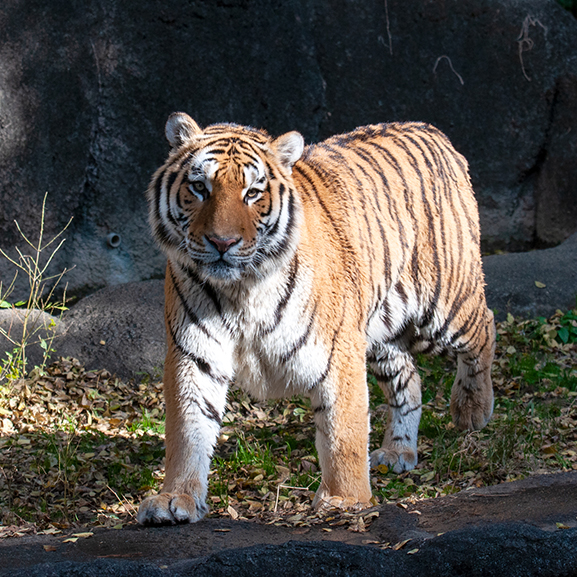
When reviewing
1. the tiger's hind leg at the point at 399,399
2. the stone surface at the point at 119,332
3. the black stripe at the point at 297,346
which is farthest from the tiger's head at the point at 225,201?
the stone surface at the point at 119,332

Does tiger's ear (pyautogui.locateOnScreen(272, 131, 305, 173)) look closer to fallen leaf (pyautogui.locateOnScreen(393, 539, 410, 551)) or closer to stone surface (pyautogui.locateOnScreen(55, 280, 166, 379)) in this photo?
fallen leaf (pyautogui.locateOnScreen(393, 539, 410, 551))

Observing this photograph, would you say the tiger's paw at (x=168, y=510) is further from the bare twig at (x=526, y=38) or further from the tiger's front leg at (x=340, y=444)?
the bare twig at (x=526, y=38)

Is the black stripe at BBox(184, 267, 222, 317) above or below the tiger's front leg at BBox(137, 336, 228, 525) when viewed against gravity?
above

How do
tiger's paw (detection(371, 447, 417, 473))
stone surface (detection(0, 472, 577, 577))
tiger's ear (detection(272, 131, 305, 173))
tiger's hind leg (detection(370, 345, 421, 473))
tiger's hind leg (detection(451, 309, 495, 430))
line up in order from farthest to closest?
1. tiger's hind leg (detection(451, 309, 495, 430))
2. tiger's hind leg (detection(370, 345, 421, 473))
3. tiger's paw (detection(371, 447, 417, 473))
4. tiger's ear (detection(272, 131, 305, 173))
5. stone surface (detection(0, 472, 577, 577))

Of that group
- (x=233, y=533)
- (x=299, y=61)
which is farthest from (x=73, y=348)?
(x=299, y=61)

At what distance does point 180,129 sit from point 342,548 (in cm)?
158

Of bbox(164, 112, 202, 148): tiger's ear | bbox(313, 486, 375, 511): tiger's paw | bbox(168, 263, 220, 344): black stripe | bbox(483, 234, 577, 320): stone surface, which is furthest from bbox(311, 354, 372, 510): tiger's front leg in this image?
bbox(483, 234, 577, 320): stone surface

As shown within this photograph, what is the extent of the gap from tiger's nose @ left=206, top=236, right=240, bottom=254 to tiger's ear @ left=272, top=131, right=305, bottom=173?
20.2 inches

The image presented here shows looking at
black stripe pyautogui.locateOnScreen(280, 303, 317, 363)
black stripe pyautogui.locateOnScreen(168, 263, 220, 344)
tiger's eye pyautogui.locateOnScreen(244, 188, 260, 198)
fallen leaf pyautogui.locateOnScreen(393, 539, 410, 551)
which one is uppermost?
tiger's eye pyautogui.locateOnScreen(244, 188, 260, 198)

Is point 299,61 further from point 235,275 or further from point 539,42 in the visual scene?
point 235,275

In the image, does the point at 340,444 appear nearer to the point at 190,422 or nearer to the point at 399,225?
the point at 190,422

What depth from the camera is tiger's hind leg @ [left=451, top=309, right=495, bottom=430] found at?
153 inches

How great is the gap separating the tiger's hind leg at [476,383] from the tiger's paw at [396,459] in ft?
1.29

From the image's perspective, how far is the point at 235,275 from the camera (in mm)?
2543
